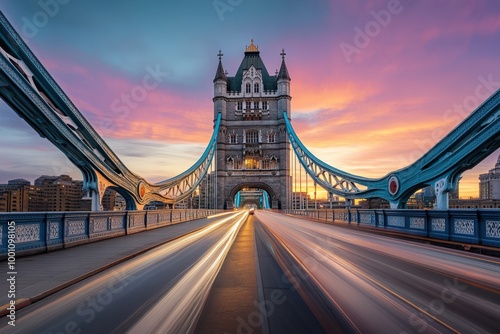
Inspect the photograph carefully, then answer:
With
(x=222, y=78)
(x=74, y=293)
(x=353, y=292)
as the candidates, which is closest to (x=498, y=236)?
(x=353, y=292)

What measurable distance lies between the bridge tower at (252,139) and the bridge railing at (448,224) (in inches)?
2002

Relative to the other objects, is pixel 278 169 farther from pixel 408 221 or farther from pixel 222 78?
pixel 408 221

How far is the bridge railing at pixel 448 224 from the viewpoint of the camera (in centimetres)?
972

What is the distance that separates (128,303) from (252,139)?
224 feet

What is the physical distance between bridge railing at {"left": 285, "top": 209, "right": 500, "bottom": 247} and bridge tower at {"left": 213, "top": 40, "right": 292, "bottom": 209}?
167ft

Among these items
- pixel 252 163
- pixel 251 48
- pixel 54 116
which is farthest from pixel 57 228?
pixel 251 48

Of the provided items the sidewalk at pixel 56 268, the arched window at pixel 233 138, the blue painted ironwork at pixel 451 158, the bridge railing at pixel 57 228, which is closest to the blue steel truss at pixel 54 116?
the bridge railing at pixel 57 228

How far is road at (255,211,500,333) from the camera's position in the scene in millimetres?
3975

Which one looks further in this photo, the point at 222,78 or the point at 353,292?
the point at 222,78

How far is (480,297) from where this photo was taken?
5.07 metres

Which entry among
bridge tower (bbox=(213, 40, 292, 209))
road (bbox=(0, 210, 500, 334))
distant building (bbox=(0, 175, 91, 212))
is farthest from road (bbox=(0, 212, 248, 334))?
bridge tower (bbox=(213, 40, 292, 209))

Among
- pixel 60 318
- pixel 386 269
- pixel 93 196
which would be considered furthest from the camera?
pixel 93 196

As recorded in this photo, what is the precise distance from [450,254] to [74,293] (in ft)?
28.0

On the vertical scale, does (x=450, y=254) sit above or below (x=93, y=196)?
below
